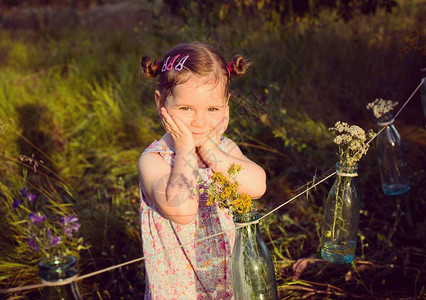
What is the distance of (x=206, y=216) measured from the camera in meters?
1.87

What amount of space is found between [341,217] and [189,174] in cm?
60

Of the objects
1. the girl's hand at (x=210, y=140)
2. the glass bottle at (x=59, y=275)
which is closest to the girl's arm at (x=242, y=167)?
the girl's hand at (x=210, y=140)

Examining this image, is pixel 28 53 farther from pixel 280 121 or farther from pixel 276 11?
pixel 280 121

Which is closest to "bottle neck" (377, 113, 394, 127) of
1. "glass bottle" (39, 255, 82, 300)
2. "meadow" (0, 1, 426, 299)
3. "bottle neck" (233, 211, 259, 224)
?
"meadow" (0, 1, 426, 299)

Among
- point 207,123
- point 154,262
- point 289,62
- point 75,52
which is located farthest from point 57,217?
point 75,52

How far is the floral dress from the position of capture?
6.06 ft

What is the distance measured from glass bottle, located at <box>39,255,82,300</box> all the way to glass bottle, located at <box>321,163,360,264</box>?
3.18 feet

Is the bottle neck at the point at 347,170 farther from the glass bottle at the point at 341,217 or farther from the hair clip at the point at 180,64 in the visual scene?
the hair clip at the point at 180,64

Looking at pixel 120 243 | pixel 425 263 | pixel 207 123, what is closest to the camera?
pixel 207 123

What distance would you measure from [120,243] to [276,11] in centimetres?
243

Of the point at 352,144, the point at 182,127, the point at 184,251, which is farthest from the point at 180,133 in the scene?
the point at 352,144

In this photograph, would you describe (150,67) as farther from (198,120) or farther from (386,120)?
(386,120)

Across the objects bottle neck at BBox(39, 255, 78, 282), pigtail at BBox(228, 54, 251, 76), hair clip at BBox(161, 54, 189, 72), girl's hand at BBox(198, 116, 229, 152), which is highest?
hair clip at BBox(161, 54, 189, 72)

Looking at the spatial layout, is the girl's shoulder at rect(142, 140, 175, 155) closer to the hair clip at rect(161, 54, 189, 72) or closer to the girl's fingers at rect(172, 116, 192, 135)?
the girl's fingers at rect(172, 116, 192, 135)
